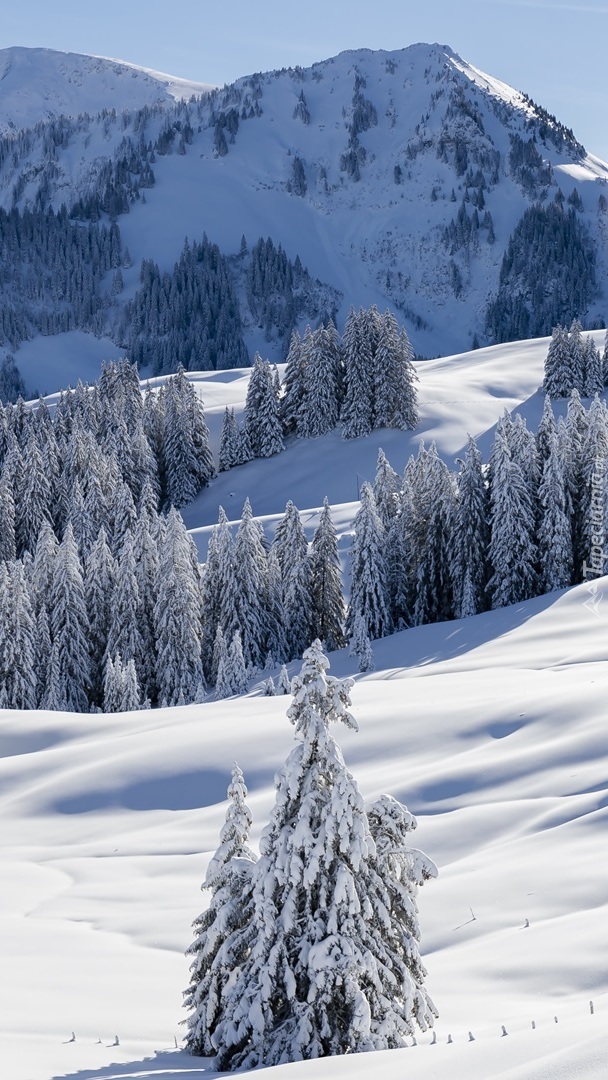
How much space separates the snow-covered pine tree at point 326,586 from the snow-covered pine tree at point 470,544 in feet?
19.9

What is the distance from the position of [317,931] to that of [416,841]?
10.1 metres

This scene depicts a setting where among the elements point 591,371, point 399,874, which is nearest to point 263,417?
point 591,371

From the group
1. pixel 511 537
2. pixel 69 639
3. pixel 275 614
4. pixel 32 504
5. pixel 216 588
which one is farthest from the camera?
pixel 32 504

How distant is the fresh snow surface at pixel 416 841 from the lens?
11195mm

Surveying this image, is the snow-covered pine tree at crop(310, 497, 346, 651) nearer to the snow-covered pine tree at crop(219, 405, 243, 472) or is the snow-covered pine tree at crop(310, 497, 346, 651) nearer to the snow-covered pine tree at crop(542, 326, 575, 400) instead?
the snow-covered pine tree at crop(219, 405, 243, 472)

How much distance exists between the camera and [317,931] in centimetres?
1117

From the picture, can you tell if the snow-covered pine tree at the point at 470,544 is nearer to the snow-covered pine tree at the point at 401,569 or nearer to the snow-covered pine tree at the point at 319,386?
the snow-covered pine tree at the point at 401,569

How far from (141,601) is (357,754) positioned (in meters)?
31.9

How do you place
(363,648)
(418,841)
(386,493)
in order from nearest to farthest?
(418,841), (363,648), (386,493)

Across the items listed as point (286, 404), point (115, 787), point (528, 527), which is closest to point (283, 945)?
point (115, 787)

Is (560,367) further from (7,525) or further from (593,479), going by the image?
(7,525)

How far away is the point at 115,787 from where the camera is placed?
3047 centimetres

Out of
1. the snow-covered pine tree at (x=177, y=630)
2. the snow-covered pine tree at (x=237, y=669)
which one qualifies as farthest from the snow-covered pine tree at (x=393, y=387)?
the snow-covered pine tree at (x=237, y=669)

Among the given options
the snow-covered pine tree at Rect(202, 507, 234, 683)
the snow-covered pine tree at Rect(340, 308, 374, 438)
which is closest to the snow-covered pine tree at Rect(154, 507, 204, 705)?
the snow-covered pine tree at Rect(202, 507, 234, 683)
